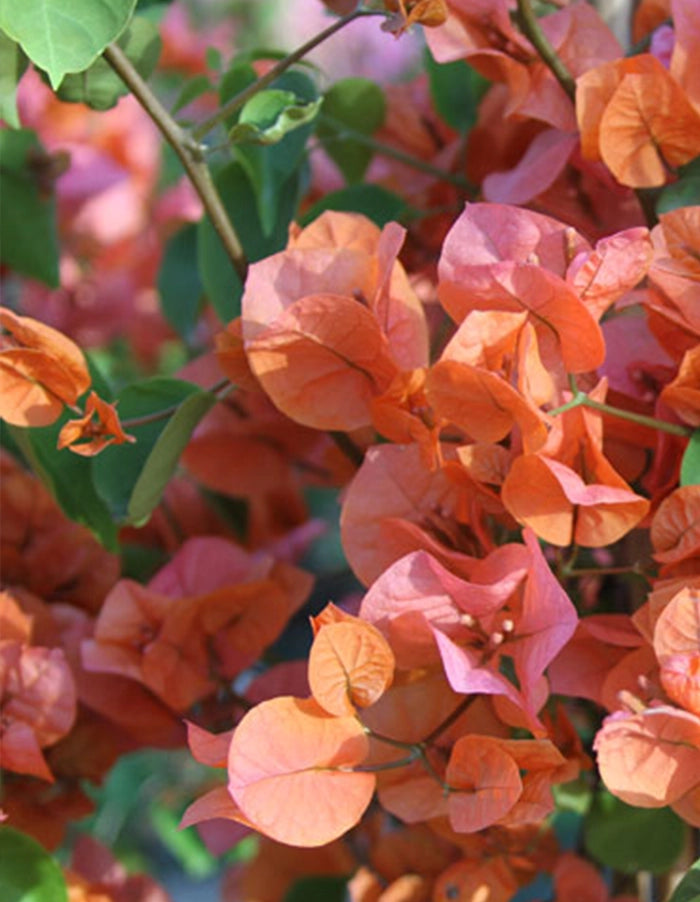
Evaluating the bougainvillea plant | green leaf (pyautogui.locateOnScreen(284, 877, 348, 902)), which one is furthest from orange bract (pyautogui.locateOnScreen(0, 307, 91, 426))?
green leaf (pyautogui.locateOnScreen(284, 877, 348, 902))

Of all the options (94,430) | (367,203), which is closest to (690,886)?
(94,430)

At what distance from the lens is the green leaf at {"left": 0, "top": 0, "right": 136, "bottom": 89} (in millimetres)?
401

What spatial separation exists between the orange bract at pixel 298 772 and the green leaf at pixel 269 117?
0.57 ft

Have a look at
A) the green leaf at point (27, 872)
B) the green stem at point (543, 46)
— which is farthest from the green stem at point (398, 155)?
the green leaf at point (27, 872)

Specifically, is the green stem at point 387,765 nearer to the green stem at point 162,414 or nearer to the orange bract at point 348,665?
the orange bract at point 348,665

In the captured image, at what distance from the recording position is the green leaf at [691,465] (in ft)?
1.31

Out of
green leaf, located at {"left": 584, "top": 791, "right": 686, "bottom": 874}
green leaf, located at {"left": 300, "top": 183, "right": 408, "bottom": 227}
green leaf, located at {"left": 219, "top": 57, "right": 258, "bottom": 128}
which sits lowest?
green leaf, located at {"left": 584, "top": 791, "right": 686, "bottom": 874}

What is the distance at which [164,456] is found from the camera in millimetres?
478

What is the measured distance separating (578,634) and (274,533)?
29 centimetres

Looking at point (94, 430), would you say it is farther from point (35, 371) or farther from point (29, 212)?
point (29, 212)

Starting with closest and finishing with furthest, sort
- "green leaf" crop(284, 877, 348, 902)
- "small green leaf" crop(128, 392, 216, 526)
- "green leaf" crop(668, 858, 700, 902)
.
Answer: "green leaf" crop(668, 858, 700, 902) < "small green leaf" crop(128, 392, 216, 526) < "green leaf" crop(284, 877, 348, 902)

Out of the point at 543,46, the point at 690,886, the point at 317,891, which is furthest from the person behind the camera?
the point at 317,891

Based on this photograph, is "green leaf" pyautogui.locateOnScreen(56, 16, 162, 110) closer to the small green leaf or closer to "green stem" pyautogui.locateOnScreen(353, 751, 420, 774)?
the small green leaf

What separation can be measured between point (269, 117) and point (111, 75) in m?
0.09
